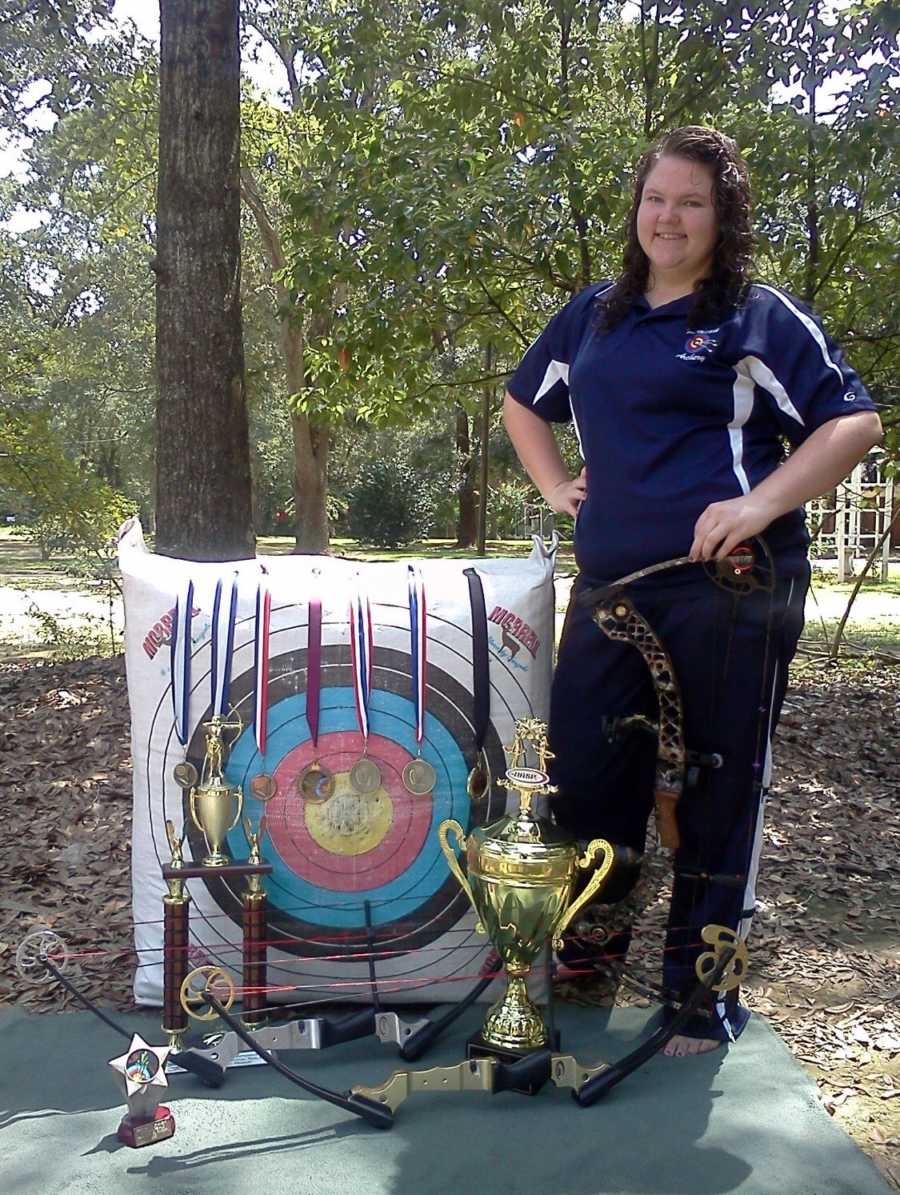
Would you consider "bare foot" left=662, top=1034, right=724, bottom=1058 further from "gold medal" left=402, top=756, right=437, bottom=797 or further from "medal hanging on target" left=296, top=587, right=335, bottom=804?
"medal hanging on target" left=296, top=587, right=335, bottom=804

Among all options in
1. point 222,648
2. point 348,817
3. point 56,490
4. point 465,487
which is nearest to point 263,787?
point 348,817

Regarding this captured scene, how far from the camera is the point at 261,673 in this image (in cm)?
248

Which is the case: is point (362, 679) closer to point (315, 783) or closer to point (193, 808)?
point (315, 783)

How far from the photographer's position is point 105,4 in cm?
895

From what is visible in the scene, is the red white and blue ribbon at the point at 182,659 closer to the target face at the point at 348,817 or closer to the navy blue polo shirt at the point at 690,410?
the target face at the point at 348,817

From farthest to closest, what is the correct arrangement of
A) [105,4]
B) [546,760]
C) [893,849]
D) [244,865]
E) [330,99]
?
1. [105,4]
2. [330,99]
3. [893,849]
4. [546,760]
5. [244,865]

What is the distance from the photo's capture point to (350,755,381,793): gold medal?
2500 millimetres

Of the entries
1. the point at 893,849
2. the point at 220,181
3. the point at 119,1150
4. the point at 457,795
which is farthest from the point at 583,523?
the point at 220,181

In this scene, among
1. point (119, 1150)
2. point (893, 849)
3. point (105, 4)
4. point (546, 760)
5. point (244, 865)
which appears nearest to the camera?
point (119, 1150)

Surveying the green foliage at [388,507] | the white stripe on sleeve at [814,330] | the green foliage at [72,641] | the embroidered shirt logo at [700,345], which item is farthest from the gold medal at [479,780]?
the green foliage at [388,507]

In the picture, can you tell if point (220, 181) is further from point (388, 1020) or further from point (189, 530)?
point (388, 1020)

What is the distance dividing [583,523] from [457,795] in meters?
0.64

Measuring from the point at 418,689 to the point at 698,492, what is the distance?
2.31ft

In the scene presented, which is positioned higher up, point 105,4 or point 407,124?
point 105,4
